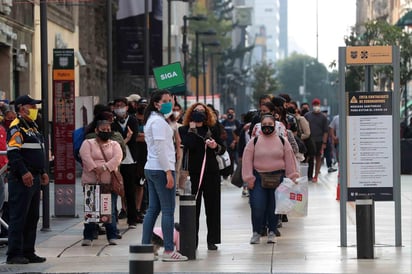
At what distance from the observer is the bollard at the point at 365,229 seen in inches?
548

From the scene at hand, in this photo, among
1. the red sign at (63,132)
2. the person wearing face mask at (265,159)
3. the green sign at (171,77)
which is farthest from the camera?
the green sign at (171,77)

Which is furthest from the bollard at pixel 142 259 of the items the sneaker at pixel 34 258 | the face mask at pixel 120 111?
the face mask at pixel 120 111

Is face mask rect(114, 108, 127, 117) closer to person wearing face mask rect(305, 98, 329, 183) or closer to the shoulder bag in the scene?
the shoulder bag

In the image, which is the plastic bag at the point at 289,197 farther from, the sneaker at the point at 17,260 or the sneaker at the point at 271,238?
the sneaker at the point at 17,260

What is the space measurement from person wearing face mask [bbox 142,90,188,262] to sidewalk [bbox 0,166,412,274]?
0.36 meters

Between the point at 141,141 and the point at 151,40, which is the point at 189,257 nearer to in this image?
the point at 141,141

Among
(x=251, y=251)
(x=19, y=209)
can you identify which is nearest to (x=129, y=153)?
(x=251, y=251)

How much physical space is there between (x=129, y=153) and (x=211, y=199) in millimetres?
3650

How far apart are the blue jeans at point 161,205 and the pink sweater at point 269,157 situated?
1.87 meters

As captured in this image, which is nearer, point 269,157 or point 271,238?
point 269,157

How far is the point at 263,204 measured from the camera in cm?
1590

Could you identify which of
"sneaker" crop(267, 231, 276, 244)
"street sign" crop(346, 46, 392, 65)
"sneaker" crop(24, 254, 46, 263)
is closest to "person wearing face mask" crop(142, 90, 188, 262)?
"sneaker" crop(24, 254, 46, 263)

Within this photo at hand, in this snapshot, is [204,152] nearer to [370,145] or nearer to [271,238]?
[271,238]

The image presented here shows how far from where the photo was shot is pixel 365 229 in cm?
1395
